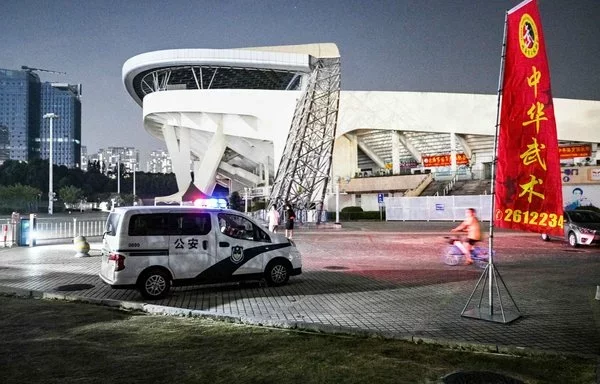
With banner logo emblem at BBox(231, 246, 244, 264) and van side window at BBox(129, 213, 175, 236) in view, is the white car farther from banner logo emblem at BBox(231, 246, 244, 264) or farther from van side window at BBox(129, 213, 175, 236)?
van side window at BBox(129, 213, 175, 236)

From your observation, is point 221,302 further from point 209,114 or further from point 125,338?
point 209,114

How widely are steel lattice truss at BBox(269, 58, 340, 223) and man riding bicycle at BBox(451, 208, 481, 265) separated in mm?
21732

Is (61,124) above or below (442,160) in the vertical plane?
above

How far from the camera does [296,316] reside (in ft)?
24.9

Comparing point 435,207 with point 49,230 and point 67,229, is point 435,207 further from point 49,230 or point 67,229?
point 49,230

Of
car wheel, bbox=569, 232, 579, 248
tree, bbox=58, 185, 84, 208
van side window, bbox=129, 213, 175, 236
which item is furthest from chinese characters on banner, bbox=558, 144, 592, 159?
tree, bbox=58, 185, 84, 208

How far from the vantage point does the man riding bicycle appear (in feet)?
42.2

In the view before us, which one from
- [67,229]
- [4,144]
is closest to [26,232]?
[67,229]

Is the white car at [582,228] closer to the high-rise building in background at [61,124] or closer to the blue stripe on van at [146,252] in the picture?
the blue stripe on van at [146,252]

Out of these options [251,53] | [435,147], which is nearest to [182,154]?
[251,53]

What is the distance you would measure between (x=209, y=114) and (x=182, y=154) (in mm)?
10095

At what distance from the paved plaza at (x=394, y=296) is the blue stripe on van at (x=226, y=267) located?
0.37 metres

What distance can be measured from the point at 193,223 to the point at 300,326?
3.65 m

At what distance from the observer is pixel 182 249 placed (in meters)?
9.29
